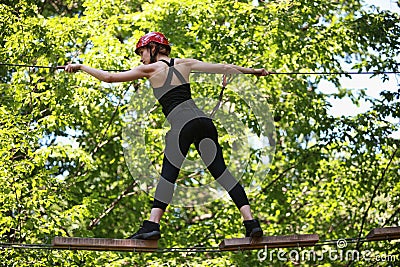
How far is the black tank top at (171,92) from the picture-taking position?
459cm

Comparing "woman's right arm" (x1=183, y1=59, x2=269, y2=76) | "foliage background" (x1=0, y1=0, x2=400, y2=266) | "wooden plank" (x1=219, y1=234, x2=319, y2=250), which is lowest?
"wooden plank" (x1=219, y1=234, x2=319, y2=250)

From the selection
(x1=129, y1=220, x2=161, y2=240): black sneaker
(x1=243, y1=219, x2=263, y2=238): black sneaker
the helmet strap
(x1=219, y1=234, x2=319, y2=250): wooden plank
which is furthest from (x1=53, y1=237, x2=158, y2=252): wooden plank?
the helmet strap

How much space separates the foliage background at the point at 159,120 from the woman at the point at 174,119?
126 inches

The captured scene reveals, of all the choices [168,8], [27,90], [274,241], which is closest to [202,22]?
[168,8]

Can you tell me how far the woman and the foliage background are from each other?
320cm

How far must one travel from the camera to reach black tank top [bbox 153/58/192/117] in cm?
459

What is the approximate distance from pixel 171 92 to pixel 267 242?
1.25 meters

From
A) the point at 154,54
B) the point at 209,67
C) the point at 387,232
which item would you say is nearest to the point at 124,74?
the point at 154,54

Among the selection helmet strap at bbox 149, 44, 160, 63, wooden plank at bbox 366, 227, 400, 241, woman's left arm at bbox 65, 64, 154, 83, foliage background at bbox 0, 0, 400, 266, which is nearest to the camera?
woman's left arm at bbox 65, 64, 154, 83

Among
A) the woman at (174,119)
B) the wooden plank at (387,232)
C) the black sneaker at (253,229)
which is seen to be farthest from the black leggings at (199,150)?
the wooden plank at (387,232)

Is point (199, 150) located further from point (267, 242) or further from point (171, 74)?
point (267, 242)

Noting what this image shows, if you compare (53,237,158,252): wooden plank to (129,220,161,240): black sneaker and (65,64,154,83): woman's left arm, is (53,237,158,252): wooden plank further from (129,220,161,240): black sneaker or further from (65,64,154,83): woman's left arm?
(65,64,154,83): woman's left arm

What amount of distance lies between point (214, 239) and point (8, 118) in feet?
10.1

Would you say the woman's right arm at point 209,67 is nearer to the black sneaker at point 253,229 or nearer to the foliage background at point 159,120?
the black sneaker at point 253,229
